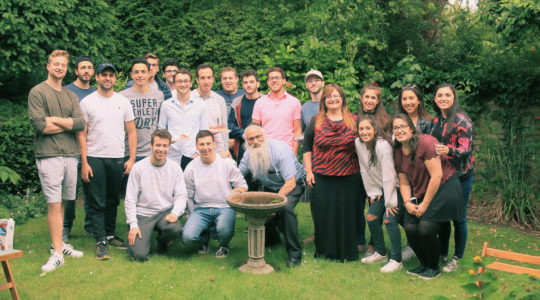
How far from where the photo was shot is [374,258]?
18.0ft

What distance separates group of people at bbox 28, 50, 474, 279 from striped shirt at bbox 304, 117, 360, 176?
0.4 inches

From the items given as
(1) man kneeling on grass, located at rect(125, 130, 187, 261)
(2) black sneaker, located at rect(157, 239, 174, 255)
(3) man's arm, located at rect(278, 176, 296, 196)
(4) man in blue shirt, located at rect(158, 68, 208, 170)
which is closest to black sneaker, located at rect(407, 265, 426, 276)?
(3) man's arm, located at rect(278, 176, 296, 196)

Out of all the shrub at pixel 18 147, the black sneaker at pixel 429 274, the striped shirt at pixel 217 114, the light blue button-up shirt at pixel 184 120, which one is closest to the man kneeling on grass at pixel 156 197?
the light blue button-up shirt at pixel 184 120

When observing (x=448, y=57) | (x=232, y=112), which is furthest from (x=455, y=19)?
(x=232, y=112)

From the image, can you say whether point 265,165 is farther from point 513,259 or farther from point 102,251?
point 513,259

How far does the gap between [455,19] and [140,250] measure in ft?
25.9

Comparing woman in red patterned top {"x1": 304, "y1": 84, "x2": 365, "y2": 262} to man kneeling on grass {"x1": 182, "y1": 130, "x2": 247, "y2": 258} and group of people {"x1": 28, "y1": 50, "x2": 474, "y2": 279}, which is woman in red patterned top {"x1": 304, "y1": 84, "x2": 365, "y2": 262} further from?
man kneeling on grass {"x1": 182, "y1": 130, "x2": 247, "y2": 258}

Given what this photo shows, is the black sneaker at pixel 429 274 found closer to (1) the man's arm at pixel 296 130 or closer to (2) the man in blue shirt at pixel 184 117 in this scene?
(1) the man's arm at pixel 296 130

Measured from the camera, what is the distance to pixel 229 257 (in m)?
5.68

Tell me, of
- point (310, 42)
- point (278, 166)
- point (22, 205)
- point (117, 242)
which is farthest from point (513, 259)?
point (22, 205)

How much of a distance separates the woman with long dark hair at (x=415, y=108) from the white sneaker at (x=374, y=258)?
4.83ft

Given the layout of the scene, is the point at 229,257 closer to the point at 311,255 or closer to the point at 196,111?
the point at 311,255

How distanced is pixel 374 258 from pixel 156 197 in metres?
2.59

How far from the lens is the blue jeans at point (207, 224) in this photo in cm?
555
